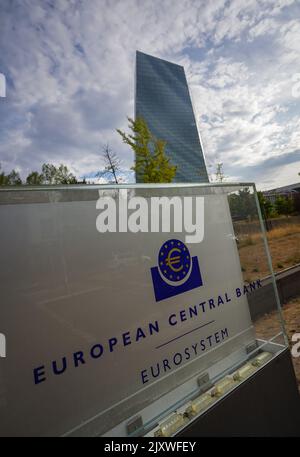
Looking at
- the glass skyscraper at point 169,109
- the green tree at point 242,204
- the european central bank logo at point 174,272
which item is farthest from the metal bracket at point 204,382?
the glass skyscraper at point 169,109

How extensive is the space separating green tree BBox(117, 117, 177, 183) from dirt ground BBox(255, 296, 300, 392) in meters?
9.08

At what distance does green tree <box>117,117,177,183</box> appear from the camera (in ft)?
45.2

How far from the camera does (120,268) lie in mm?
1915

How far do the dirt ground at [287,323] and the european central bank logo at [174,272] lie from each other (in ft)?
2.80

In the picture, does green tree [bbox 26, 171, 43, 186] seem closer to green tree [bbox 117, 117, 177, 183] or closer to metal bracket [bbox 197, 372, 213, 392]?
green tree [bbox 117, 117, 177, 183]

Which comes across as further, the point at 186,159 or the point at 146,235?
the point at 186,159

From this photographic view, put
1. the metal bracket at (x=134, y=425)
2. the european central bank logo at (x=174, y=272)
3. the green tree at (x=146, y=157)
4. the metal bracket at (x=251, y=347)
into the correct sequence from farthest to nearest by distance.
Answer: the green tree at (x=146, y=157), the metal bracket at (x=251, y=347), the european central bank logo at (x=174, y=272), the metal bracket at (x=134, y=425)

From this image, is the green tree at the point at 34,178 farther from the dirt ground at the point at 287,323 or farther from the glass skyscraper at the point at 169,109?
the glass skyscraper at the point at 169,109

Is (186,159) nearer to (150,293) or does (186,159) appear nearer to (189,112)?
(189,112)

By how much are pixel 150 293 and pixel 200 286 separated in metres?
0.56

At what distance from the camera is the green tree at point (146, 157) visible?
45.2ft

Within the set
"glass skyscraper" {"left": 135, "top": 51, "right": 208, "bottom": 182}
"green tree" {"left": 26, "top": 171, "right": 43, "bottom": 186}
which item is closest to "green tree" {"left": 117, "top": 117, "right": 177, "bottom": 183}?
"green tree" {"left": 26, "top": 171, "right": 43, "bottom": 186}
